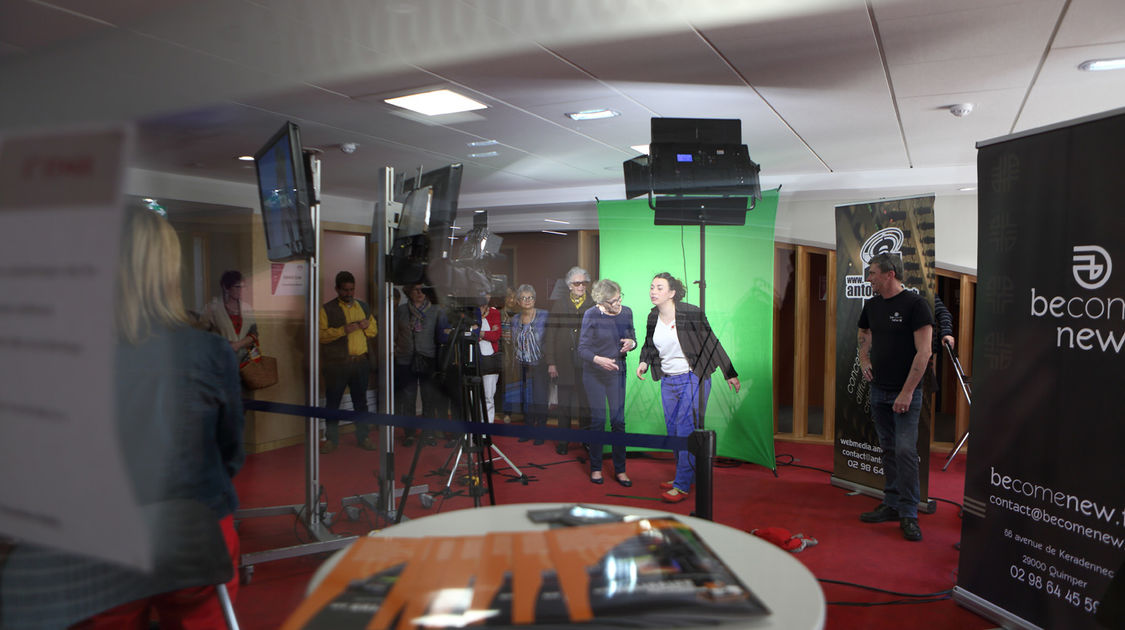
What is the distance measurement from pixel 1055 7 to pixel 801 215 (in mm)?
2961

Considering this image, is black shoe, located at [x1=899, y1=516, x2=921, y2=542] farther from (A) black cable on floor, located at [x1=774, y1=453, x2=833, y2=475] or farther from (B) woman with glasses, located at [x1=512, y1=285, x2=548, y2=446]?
(B) woman with glasses, located at [x1=512, y1=285, x2=548, y2=446]

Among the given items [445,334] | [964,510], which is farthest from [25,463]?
[964,510]

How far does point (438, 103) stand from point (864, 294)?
276 cm

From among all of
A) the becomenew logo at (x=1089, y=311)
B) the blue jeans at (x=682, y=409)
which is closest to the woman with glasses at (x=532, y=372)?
the blue jeans at (x=682, y=409)

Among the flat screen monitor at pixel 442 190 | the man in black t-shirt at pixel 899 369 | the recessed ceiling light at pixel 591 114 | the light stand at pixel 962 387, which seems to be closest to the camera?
the flat screen monitor at pixel 442 190

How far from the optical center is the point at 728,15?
2.29 m

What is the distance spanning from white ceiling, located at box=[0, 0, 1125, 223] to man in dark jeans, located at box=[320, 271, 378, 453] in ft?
1.68

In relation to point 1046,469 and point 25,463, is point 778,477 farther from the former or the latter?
point 25,463

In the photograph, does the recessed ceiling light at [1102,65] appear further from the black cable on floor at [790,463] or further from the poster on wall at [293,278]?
the poster on wall at [293,278]

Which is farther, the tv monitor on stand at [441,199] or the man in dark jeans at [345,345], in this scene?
the man in dark jeans at [345,345]

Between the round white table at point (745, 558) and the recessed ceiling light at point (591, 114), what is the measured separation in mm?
2489

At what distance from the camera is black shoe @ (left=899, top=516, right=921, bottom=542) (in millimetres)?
2967

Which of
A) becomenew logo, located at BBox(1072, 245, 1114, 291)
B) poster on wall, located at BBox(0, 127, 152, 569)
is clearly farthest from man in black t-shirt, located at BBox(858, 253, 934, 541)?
poster on wall, located at BBox(0, 127, 152, 569)

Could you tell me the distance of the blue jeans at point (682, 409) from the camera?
11.5ft
